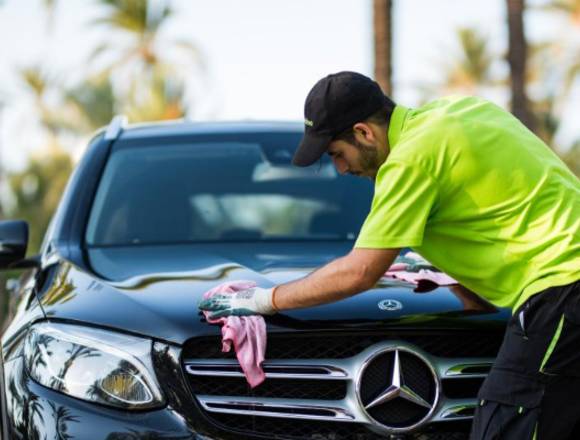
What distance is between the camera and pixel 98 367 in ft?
11.1

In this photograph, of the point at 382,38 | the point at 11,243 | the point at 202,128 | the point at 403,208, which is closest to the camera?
the point at 403,208

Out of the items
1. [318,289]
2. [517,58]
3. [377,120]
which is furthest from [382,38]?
[318,289]

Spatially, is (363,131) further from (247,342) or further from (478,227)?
(247,342)

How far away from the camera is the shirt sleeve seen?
3.23 meters

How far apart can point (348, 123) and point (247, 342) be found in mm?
699

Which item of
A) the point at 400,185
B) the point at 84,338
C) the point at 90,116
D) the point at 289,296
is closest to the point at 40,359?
the point at 84,338

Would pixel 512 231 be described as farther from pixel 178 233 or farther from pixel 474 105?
pixel 178 233

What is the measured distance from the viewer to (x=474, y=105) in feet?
11.5

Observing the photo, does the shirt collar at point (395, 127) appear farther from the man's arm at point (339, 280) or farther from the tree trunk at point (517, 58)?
the tree trunk at point (517, 58)

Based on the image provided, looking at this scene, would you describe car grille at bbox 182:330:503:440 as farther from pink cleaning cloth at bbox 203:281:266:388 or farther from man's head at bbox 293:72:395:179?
man's head at bbox 293:72:395:179

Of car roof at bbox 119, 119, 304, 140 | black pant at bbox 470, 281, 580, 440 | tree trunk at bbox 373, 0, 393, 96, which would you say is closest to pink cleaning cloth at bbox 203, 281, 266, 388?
black pant at bbox 470, 281, 580, 440

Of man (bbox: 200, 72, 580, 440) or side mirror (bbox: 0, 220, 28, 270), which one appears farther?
side mirror (bbox: 0, 220, 28, 270)

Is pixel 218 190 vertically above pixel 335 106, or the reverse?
pixel 335 106

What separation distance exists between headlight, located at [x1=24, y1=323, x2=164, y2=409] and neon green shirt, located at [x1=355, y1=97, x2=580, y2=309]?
2.42 feet
